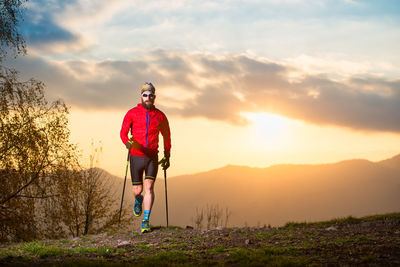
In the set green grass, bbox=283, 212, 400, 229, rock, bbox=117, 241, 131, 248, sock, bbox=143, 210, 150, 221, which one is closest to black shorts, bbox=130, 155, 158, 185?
sock, bbox=143, 210, 150, 221

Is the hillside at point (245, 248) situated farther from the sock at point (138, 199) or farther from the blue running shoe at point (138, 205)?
the sock at point (138, 199)

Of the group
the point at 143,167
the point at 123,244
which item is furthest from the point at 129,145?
the point at 123,244

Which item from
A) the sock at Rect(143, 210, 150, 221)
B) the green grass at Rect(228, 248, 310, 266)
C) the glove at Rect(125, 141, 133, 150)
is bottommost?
the green grass at Rect(228, 248, 310, 266)

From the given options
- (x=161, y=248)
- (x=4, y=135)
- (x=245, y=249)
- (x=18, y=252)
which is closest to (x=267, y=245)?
(x=245, y=249)

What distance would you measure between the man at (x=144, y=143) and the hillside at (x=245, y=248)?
1.13m

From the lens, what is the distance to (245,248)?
9.67m

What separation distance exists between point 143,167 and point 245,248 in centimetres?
498

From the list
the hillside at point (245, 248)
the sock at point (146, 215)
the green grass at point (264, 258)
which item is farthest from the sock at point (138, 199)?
the green grass at point (264, 258)

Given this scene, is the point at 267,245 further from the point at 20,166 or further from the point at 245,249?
the point at 20,166

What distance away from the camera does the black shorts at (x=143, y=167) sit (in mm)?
13438

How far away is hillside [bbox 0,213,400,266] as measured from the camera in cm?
849

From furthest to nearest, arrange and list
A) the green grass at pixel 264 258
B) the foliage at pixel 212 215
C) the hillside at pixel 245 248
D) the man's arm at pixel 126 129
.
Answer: the foliage at pixel 212 215 < the man's arm at pixel 126 129 < the hillside at pixel 245 248 < the green grass at pixel 264 258

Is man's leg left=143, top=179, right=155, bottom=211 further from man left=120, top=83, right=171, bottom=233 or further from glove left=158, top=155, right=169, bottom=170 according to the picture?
glove left=158, top=155, right=169, bottom=170

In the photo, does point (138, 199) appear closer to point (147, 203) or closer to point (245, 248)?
point (147, 203)
